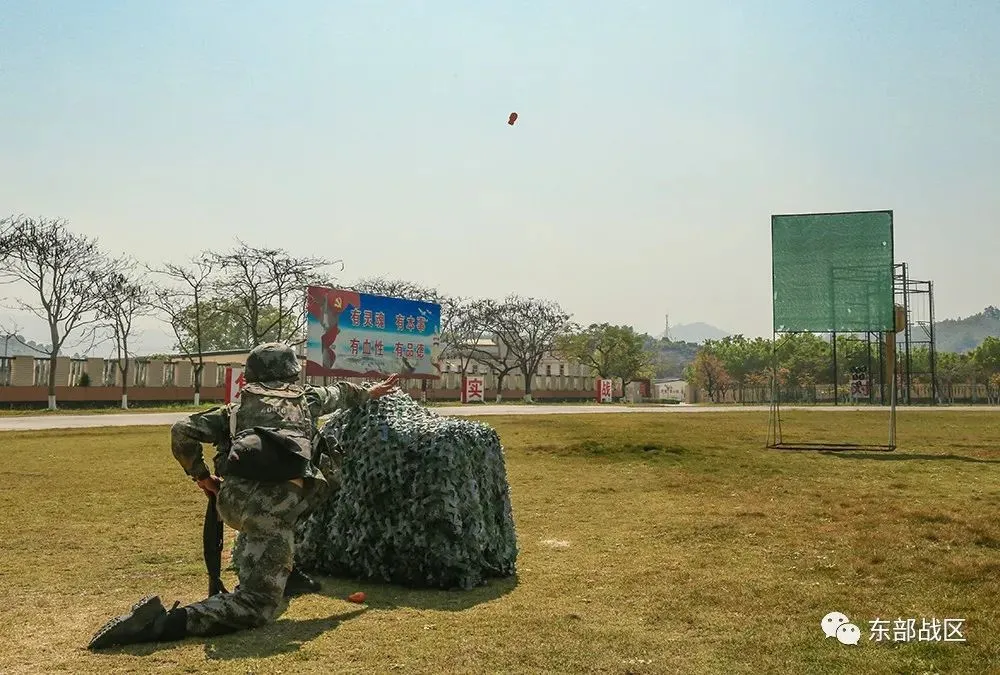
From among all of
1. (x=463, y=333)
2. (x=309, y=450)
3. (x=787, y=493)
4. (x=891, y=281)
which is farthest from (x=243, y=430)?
(x=463, y=333)

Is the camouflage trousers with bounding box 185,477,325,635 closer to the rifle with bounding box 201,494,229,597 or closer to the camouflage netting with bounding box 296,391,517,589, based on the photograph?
the rifle with bounding box 201,494,229,597

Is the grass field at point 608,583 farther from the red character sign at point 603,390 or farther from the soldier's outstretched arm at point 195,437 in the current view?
the red character sign at point 603,390

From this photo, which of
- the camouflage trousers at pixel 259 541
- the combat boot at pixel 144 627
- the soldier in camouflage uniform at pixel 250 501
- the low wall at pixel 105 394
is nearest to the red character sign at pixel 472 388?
the low wall at pixel 105 394

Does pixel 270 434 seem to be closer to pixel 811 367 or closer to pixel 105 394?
pixel 105 394

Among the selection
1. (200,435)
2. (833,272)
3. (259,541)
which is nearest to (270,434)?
(200,435)

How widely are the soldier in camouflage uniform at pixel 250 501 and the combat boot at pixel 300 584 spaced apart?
80cm

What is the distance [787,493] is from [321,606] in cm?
678

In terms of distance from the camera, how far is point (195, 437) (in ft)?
16.6

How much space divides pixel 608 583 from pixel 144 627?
300 centimetres

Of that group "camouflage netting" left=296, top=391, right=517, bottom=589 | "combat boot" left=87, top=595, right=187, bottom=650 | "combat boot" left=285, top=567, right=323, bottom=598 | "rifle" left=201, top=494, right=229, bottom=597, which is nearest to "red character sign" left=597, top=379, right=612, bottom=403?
"camouflage netting" left=296, top=391, right=517, bottom=589

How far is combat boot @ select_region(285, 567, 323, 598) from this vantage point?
5.74m

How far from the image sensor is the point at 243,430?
16.3 feet

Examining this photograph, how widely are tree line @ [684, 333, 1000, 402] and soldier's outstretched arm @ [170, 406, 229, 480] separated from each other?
79.2m

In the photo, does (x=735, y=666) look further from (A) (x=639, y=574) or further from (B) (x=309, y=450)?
(B) (x=309, y=450)
